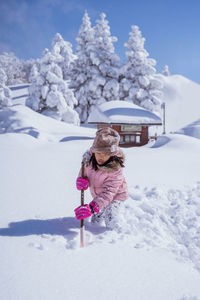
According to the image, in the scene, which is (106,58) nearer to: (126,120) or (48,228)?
(126,120)

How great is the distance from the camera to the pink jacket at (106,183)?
244 cm

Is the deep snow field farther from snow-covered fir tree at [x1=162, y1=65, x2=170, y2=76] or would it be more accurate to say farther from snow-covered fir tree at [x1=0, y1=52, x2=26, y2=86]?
snow-covered fir tree at [x1=162, y1=65, x2=170, y2=76]

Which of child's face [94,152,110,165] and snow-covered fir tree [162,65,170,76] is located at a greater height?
snow-covered fir tree [162,65,170,76]

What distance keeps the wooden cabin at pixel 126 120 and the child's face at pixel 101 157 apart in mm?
11291

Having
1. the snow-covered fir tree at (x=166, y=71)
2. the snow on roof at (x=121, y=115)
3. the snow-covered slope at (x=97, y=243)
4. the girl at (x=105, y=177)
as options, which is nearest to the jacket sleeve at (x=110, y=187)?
the girl at (x=105, y=177)

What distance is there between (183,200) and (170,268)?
2136 mm

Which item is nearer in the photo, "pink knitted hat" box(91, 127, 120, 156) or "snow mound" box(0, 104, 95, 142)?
"pink knitted hat" box(91, 127, 120, 156)

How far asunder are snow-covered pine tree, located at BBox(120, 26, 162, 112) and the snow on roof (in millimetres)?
9715

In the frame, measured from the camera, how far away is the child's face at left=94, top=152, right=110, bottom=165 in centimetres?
251

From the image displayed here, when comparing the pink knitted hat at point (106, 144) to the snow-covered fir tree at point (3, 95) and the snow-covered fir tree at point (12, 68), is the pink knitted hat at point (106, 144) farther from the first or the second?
the snow-covered fir tree at point (12, 68)

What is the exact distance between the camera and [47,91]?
2144 centimetres

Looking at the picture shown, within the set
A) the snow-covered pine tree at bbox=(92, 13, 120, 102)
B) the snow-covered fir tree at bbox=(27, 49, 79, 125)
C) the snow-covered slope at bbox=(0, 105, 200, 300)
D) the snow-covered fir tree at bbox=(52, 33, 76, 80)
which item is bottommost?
the snow-covered slope at bbox=(0, 105, 200, 300)

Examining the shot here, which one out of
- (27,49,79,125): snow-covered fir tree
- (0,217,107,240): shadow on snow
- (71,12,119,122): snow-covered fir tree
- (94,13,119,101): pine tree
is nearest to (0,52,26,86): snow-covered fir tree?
(71,12,119,122): snow-covered fir tree

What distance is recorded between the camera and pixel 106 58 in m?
26.5
